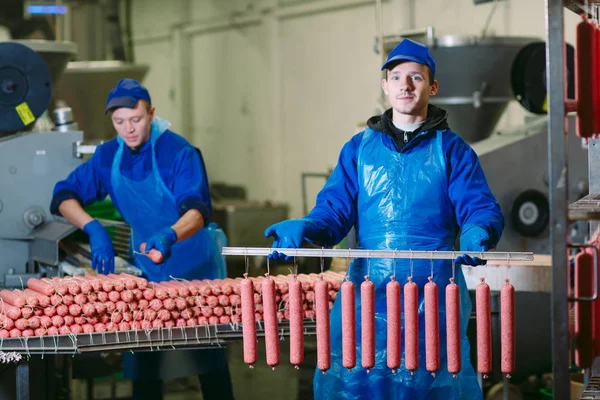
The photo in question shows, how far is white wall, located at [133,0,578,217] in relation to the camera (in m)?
10.4

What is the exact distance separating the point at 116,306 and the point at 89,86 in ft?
26.3

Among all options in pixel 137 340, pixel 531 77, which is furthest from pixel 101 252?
pixel 531 77

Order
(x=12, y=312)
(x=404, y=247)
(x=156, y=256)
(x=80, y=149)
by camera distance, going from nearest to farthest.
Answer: (x=404, y=247), (x=12, y=312), (x=156, y=256), (x=80, y=149)

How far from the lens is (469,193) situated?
3975 millimetres

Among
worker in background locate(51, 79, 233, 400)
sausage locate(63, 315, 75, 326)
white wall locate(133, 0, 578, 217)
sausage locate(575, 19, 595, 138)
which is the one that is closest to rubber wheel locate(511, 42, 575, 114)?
white wall locate(133, 0, 578, 217)

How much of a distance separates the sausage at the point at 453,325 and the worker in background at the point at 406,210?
21cm

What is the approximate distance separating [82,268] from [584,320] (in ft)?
11.2

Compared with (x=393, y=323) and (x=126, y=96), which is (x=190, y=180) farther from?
(x=393, y=323)

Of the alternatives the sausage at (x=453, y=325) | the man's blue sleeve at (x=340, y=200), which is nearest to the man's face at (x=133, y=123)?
the man's blue sleeve at (x=340, y=200)

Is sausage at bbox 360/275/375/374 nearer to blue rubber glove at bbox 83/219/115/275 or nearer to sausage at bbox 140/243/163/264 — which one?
sausage at bbox 140/243/163/264

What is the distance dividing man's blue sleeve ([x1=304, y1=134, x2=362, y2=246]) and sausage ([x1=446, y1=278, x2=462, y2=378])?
24.7 inches

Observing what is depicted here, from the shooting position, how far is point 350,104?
11.8 m

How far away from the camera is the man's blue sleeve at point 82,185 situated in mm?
5836

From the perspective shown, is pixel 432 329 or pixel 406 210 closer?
pixel 432 329
